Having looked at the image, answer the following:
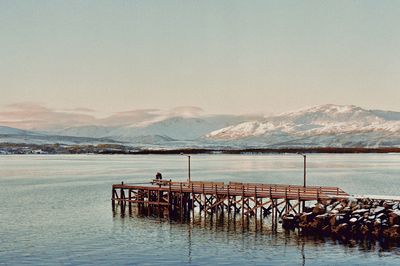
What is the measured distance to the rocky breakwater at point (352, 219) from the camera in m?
54.9

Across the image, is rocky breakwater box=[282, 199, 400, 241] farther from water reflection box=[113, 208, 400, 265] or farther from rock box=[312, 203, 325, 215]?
water reflection box=[113, 208, 400, 265]

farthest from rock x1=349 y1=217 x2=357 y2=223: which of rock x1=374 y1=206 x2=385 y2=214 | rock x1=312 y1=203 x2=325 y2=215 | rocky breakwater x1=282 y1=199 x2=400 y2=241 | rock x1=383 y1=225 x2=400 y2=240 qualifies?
rock x1=312 y1=203 x2=325 y2=215

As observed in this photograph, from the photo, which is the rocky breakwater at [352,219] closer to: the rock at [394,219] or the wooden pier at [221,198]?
the rock at [394,219]

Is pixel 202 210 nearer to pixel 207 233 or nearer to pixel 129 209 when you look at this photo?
pixel 129 209

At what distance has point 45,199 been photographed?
9200cm

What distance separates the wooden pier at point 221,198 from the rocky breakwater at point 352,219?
3195 millimetres

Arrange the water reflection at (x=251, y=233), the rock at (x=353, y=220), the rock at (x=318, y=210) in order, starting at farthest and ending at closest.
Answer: the rock at (x=318, y=210) < the rock at (x=353, y=220) < the water reflection at (x=251, y=233)

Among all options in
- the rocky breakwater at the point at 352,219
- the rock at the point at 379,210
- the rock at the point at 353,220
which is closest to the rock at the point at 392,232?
the rocky breakwater at the point at 352,219

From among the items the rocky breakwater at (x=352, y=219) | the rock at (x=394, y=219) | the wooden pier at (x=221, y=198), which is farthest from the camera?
the wooden pier at (x=221, y=198)

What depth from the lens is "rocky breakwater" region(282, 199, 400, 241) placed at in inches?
2163

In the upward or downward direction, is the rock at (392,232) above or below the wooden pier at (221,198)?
below

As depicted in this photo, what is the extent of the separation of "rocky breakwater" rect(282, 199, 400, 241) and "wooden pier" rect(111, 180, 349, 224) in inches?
126

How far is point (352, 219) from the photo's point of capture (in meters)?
56.5

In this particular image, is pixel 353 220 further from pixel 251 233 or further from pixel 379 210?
pixel 251 233
